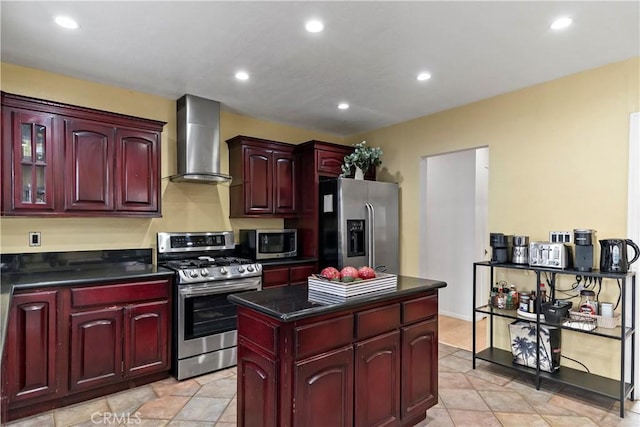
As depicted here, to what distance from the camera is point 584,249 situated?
9.39 feet

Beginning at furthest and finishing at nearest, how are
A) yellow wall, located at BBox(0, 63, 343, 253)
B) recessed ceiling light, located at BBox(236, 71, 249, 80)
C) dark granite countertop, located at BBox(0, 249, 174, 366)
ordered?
recessed ceiling light, located at BBox(236, 71, 249, 80), yellow wall, located at BBox(0, 63, 343, 253), dark granite countertop, located at BBox(0, 249, 174, 366)

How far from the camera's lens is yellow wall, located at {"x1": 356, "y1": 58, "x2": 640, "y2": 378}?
2.92 m

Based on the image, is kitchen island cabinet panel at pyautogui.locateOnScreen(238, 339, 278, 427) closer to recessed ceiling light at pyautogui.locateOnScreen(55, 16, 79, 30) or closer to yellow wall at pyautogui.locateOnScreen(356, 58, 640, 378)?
recessed ceiling light at pyautogui.locateOnScreen(55, 16, 79, 30)

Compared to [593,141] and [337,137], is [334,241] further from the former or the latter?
[593,141]

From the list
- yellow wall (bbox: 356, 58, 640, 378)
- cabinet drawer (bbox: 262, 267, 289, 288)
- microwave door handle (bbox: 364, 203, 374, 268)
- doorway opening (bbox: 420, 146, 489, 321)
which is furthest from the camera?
doorway opening (bbox: 420, 146, 489, 321)

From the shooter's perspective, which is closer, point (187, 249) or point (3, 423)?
point (3, 423)

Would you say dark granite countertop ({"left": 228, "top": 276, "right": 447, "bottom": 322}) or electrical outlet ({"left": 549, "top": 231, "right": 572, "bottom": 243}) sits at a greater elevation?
electrical outlet ({"left": 549, "top": 231, "right": 572, "bottom": 243})

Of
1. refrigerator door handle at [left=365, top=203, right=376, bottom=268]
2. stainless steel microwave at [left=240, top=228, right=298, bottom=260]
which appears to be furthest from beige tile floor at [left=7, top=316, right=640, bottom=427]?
refrigerator door handle at [left=365, top=203, right=376, bottom=268]

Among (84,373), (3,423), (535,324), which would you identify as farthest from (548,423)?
(3,423)

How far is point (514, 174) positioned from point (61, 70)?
13.8 ft

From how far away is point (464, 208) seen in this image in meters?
5.04

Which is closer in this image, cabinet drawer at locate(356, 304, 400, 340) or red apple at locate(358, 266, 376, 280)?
cabinet drawer at locate(356, 304, 400, 340)

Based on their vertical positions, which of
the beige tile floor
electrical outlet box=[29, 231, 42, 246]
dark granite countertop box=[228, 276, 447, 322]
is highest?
electrical outlet box=[29, 231, 42, 246]

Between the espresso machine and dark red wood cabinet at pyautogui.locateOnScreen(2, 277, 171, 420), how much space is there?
310 cm
